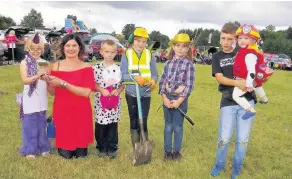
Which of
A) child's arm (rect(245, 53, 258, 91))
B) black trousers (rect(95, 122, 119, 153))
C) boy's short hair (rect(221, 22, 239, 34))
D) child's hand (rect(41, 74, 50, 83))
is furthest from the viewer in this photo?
black trousers (rect(95, 122, 119, 153))

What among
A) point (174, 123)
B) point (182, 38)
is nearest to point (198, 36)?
point (182, 38)

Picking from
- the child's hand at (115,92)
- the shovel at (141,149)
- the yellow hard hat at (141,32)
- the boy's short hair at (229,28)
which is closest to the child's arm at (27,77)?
the child's hand at (115,92)

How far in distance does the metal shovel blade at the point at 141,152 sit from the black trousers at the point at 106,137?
1.49 feet

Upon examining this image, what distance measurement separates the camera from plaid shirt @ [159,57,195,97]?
14.5 feet

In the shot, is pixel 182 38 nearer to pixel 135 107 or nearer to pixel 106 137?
pixel 135 107

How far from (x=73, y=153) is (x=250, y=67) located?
266cm

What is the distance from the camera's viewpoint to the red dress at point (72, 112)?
4367mm

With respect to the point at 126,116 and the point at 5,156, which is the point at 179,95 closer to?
the point at 5,156

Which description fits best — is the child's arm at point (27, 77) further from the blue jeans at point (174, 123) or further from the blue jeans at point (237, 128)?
the blue jeans at point (237, 128)

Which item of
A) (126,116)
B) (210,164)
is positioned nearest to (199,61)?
(126,116)

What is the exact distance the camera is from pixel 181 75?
4.45 metres

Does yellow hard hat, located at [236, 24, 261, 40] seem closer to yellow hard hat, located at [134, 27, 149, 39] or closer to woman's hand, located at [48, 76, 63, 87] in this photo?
yellow hard hat, located at [134, 27, 149, 39]

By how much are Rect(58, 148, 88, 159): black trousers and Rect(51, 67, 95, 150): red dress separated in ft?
0.29

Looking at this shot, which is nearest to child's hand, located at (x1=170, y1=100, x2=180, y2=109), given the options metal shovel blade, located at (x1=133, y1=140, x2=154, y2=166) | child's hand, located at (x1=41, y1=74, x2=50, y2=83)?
metal shovel blade, located at (x1=133, y1=140, x2=154, y2=166)
